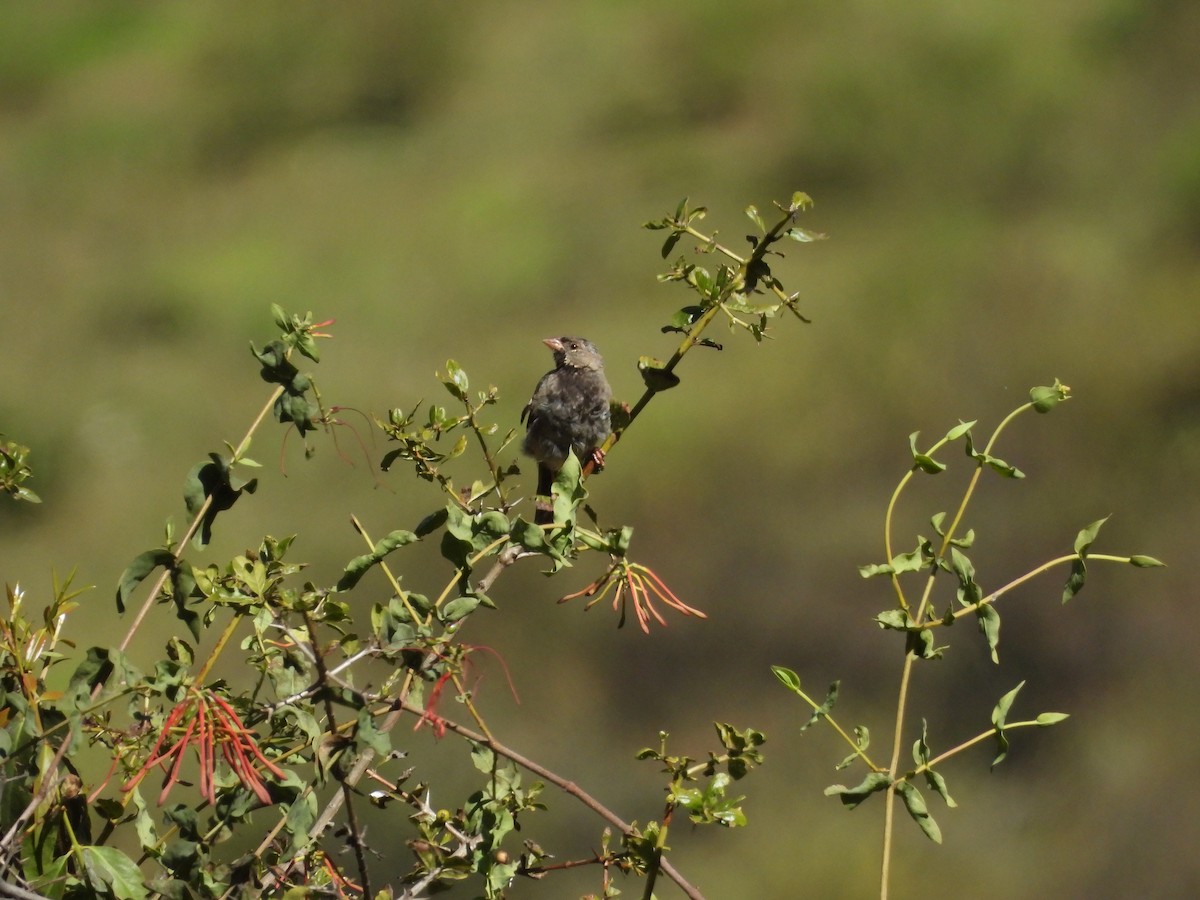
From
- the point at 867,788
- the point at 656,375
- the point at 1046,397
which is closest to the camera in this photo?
the point at 867,788

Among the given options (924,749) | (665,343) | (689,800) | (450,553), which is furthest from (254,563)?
(665,343)

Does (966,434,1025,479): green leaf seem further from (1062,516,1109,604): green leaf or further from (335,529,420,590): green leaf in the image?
(335,529,420,590): green leaf

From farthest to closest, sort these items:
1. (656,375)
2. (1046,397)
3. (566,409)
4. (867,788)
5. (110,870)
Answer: (566,409) → (656,375) → (1046,397) → (867,788) → (110,870)

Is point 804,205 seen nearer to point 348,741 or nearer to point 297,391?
point 297,391

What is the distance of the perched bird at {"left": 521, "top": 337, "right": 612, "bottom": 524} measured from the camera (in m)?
2.93

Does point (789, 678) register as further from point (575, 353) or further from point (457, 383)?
point (575, 353)

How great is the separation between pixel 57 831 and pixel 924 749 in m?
0.66

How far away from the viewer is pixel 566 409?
9.61 ft

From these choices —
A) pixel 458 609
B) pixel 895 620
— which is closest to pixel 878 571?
pixel 895 620

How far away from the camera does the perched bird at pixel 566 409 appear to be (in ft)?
9.60

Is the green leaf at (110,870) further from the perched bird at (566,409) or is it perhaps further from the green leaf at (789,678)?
the perched bird at (566,409)

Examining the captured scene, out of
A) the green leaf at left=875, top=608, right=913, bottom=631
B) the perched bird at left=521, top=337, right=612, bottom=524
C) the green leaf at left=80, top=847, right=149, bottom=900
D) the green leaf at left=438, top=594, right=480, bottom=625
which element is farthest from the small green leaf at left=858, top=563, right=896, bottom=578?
the perched bird at left=521, top=337, right=612, bottom=524

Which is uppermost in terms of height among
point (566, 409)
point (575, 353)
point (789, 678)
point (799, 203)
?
point (575, 353)

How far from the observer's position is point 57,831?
0.99m
